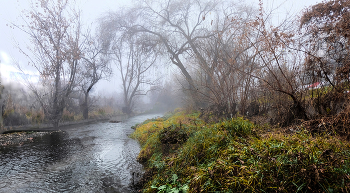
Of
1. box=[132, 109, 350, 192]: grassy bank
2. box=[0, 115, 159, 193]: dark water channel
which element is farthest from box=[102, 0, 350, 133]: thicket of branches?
box=[0, 115, 159, 193]: dark water channel

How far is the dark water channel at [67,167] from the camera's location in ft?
11.7

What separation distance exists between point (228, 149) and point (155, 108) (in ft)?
104

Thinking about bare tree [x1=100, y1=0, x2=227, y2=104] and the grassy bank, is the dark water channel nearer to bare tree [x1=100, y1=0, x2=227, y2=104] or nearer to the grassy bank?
the grassy bank

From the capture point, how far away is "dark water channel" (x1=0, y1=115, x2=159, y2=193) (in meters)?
3.56

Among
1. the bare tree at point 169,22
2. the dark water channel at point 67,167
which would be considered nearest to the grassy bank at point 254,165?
the dark water channel at point 67,167

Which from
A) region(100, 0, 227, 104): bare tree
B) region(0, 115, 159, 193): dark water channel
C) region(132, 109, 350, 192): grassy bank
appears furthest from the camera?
region(100, 0, 227, 104): bare tree

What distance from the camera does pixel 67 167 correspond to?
15.0 ft

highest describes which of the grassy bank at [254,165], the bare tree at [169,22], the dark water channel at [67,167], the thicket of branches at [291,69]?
the bare tree at [169,22]

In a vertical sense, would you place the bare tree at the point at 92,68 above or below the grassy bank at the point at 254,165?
above

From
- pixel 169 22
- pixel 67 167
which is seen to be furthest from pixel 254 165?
pixel 169 22

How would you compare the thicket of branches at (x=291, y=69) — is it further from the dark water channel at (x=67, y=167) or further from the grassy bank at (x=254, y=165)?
the dark water channel at (x=67, y=167)

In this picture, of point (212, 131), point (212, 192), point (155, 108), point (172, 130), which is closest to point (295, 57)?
point (212, 131)

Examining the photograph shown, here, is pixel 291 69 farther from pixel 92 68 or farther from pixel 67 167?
pixel 92 68

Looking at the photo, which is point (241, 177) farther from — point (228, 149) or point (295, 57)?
point (295, 57)
